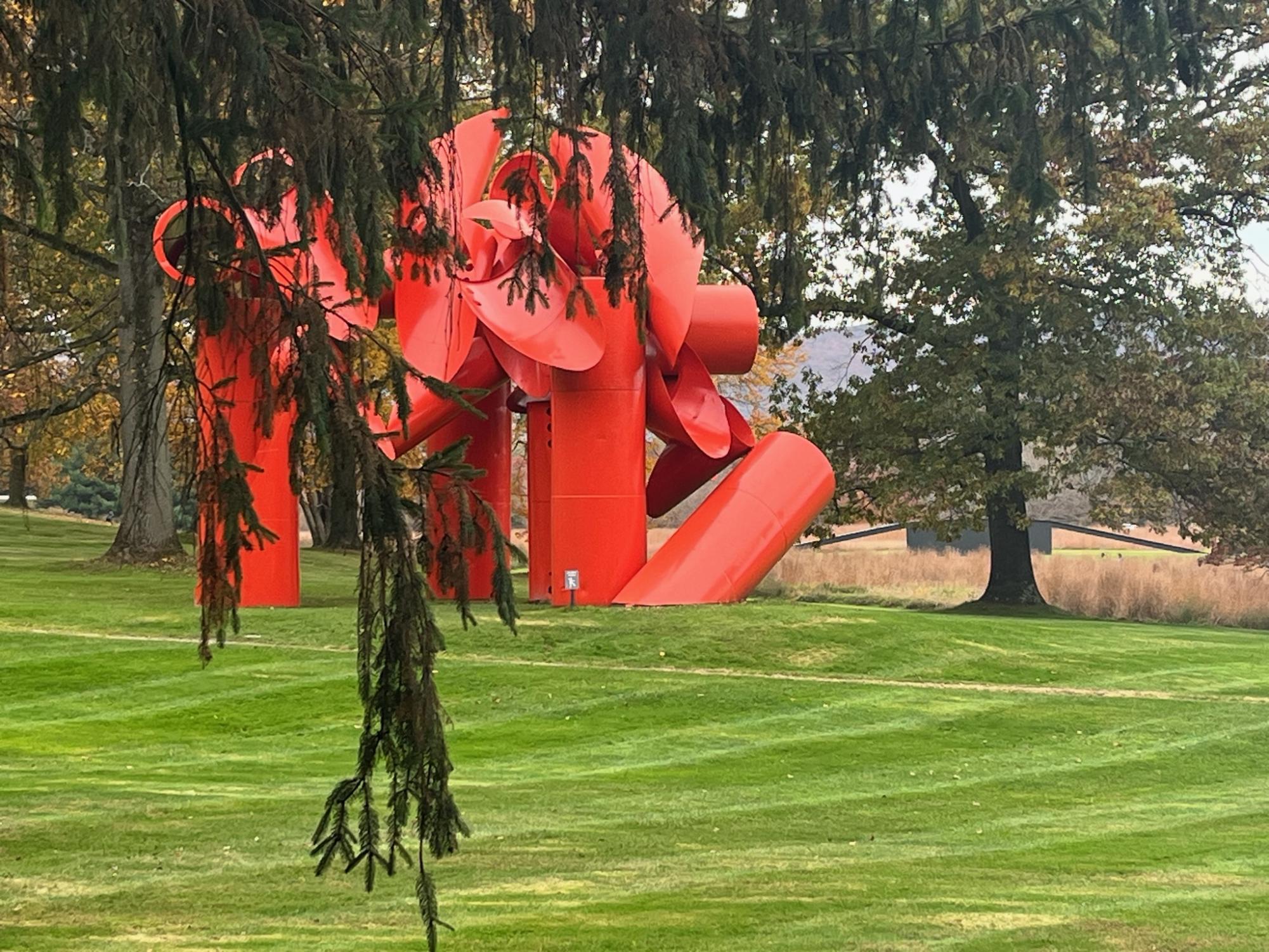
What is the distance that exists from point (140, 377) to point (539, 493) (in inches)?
639

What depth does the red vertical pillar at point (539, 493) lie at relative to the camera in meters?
22.9

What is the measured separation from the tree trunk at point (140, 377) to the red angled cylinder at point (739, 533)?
238 inches

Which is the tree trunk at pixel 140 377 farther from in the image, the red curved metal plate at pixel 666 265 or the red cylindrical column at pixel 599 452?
the red curved metal plate at pixel 666 265

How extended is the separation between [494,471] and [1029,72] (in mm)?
16197

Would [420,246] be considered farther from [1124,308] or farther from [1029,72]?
[1124,308]

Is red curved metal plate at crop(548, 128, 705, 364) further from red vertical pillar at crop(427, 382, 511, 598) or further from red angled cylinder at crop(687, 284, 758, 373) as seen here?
red vertical pillar at crop(427, 382, 511, 598)

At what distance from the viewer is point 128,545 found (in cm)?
2798

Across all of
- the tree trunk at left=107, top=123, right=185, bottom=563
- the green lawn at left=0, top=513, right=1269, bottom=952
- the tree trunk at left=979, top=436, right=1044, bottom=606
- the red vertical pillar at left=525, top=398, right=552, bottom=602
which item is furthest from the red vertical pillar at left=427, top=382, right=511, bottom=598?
the tree trunk at left=979, top=436, right=1044, bottom=606

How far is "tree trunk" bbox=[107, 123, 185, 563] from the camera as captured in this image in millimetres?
6652

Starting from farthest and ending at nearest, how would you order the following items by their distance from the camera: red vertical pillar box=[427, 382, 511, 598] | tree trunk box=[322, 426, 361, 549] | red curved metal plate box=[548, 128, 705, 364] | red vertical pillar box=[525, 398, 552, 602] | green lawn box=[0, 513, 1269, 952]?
red vertical pillar box=[427, 382, 511, 598]
red vertical pillar box=[525, 398, 552, 602]
red curved metal plate box=[548, 128, 705, 364]
green lawn box=[0, 513, 1269, 952]
tree trunk box=[322, 426, 361, 549]

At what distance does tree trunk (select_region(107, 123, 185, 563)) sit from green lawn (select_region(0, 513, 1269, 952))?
176 centimetres

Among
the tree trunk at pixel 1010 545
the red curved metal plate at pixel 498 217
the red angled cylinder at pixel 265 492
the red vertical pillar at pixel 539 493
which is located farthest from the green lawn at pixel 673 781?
the tree trunk at pixel 1010 545

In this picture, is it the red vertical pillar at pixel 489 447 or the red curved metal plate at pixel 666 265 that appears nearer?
the red curved metal plate at pixel 666 265

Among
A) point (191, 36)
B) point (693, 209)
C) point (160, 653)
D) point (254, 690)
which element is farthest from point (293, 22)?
point (160, 653)
